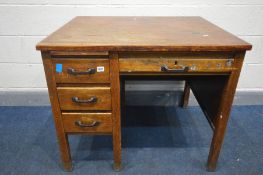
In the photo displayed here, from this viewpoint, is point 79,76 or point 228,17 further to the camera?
point 228,17

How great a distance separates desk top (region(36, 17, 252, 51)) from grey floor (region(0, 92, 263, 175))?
716 mm

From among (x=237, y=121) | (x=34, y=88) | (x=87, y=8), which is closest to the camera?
(x=87, y=8)

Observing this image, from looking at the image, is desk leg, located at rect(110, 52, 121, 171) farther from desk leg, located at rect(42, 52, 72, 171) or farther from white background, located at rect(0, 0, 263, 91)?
white background, located at rect(0, 0, 263, 91)

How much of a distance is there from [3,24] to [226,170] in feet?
5.58

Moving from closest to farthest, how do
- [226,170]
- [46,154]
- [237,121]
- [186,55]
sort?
1. [186,55]
2. [226,170]
3. [46,154]
4. [237,121]

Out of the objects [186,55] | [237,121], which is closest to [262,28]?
[237,121]

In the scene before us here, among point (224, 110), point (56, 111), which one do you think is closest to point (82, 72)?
point (56, 111)

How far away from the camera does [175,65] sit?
0.94m

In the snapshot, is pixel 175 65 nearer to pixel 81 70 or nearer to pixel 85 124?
pixel 81 70

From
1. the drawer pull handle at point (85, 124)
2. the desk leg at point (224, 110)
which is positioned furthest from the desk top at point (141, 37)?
the drawer pull handle at point (85, 124)

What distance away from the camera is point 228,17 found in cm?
158

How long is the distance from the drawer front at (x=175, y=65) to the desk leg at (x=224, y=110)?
4 cm

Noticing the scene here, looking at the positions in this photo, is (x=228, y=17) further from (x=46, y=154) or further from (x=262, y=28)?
(x=46, y=154)

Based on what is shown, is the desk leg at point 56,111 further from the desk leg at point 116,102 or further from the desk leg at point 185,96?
the desk leg at point 185,96
